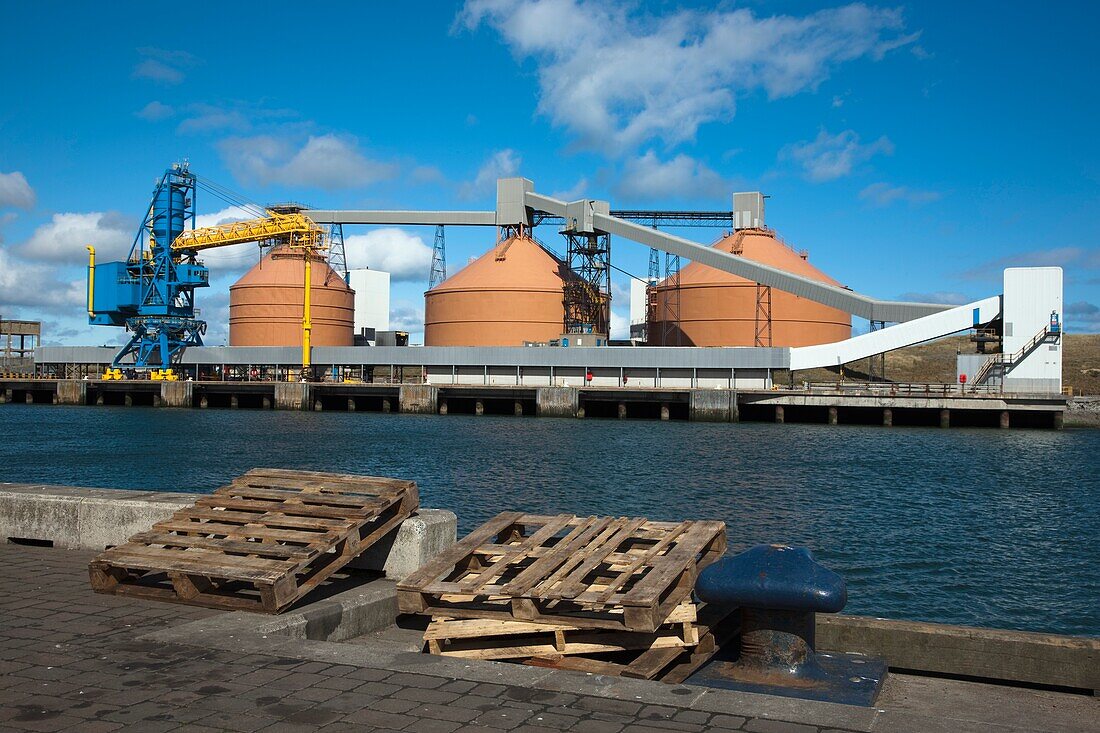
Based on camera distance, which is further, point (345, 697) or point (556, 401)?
point (556, 401)

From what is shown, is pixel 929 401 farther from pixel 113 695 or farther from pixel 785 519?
pixel 113 695

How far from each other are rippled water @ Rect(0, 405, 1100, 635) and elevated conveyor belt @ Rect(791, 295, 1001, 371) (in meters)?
7.23

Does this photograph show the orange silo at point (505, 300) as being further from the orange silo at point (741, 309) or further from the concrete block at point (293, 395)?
the concrete block at point (293, 395)

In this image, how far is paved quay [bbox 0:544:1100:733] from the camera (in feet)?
15.4

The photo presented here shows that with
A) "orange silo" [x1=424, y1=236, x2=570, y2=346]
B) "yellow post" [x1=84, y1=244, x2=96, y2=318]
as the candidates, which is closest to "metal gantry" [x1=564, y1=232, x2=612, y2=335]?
"orange silo" [x1=424, y1=236, x2=570, y2=346]

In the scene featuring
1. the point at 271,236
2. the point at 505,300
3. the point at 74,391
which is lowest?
the point at 74,391

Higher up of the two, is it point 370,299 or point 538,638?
point 370,299

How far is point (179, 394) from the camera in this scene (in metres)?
62.0

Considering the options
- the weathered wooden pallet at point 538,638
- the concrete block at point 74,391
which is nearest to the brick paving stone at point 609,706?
the weathered wooden pallet at point 538,638

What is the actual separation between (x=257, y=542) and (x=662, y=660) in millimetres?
3556

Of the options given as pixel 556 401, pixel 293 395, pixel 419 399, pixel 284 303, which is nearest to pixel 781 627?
pixel 556 401

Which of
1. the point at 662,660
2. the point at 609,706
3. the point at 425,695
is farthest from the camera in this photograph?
the point at 662,660

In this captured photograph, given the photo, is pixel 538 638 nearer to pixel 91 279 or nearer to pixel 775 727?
pixel 775 727

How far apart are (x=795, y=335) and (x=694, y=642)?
56739 millimetres
